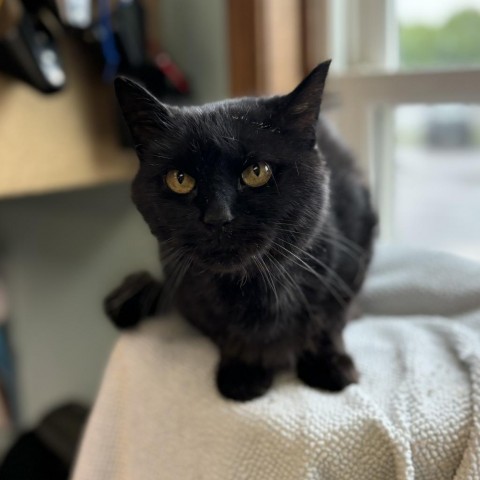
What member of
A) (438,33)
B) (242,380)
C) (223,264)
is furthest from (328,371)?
(438,33)

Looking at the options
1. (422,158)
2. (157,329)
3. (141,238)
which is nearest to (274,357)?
(157,329)

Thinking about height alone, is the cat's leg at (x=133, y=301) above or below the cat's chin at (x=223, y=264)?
below

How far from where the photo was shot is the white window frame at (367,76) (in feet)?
3.83

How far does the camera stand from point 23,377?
1.51 metres

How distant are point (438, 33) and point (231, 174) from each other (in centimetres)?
75

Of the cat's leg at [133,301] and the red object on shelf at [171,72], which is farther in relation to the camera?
the red object on shelf at [171,72]

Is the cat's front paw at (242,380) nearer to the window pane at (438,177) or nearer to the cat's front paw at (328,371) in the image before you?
the cat's front paw at (328,371)

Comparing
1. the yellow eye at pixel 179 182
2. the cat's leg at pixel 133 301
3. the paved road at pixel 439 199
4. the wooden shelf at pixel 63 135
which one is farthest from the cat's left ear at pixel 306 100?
the paved road at pixel 439 199

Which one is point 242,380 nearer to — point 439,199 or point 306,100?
point 306,100

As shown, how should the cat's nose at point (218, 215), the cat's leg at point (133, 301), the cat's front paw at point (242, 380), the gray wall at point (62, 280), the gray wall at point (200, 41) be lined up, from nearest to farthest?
the cat's nose at point (218, 215)
the cat's front paw at point (242, 380)
the cat's leg at point (133, 301)
the gray wall at point (200, 41)
the gray wall at point (62, 280)

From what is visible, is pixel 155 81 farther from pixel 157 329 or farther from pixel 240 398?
pixel 240 398

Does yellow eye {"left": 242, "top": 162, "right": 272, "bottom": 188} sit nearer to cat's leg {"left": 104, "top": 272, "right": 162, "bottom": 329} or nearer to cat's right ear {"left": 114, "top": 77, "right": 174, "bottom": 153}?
cat's right ear {"left": 114, "top": 77, "right": 174, "bottom": 153}

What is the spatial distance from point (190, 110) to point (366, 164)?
25.4 inches

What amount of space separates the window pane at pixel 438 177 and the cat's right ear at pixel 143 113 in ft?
2.21
